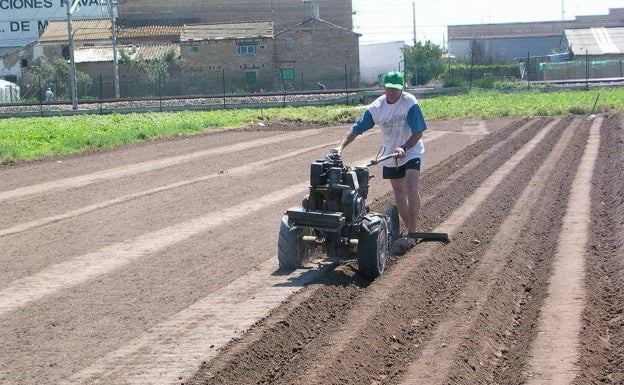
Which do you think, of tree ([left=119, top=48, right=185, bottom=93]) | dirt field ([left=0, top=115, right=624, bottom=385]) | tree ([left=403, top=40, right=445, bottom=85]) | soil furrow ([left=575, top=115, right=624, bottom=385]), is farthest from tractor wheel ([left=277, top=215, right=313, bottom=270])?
tree ([left=403, top=40, right=445, bottom=85])

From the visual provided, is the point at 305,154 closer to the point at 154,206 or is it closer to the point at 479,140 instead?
the point at 479,140

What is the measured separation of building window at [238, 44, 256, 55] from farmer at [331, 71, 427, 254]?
2413 inches

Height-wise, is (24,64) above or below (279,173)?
above

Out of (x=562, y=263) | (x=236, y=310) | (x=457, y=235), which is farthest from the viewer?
(x=457, y=235)

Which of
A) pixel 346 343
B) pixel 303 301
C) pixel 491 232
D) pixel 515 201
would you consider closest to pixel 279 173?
pixel 515 201

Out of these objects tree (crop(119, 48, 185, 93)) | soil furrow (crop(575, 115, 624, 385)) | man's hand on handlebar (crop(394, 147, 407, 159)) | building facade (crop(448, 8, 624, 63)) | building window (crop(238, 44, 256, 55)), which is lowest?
A: soil furrow (crop(575, 115, 624, 385))

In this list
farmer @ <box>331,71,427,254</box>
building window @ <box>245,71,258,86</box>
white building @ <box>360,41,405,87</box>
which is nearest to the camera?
farmer @ <box>331,71,427,254</box>

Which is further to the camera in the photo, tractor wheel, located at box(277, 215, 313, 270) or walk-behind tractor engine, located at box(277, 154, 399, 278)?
tractor wheel, located at box(277, 215, 313, 270)

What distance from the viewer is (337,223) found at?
8648 millimetres

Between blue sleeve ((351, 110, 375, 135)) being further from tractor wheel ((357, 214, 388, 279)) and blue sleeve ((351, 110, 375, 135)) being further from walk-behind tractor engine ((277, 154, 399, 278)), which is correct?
tractor wheel ((357, 214, 388, 279))

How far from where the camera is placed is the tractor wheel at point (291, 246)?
9156 mm

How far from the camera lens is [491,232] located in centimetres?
1173

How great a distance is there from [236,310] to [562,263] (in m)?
3.54

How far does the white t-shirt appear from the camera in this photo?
973cm
